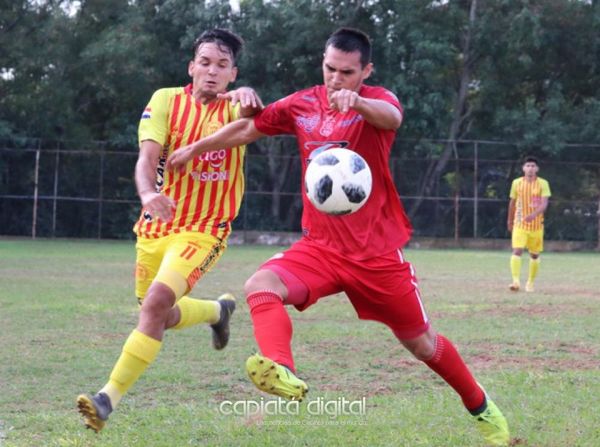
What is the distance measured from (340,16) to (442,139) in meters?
4.94

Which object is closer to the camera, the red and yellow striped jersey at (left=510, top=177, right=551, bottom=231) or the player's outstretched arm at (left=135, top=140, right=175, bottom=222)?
the player's outstretched arm at (left=135, top=140, right=175, bottom=222)

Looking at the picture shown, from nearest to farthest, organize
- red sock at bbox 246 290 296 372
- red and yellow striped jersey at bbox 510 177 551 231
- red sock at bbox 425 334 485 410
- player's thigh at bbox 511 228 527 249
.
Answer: red sock at bbox 246 290 296 372
red sock at bbox 425 334 485 410
player's thigh at bbox 511 228 527 249
red and yellow striped jersey at bbox 510 177 551 231

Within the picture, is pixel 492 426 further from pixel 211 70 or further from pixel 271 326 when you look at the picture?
pixel 211 70

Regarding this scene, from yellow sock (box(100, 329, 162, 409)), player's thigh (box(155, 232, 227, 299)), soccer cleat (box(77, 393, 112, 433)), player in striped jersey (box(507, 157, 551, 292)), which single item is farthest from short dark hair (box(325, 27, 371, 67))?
player in striped jersey (box(507, 157, 551, 292))

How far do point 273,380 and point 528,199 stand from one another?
41.3 ft

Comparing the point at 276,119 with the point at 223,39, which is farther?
the point at 223,39

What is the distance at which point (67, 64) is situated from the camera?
102ft

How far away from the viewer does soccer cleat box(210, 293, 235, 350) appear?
23.6 feet

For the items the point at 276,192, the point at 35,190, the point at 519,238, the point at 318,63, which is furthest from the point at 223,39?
the point at 318,63

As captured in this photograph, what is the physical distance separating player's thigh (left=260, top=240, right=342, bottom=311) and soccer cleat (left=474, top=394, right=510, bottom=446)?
1017 mm

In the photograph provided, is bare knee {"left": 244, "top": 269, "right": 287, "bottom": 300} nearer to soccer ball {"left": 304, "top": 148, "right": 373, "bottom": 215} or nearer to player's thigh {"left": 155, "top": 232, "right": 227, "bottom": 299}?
soccer ball {"left": 304, "top": 148, "right": 373, "bottom": 215}

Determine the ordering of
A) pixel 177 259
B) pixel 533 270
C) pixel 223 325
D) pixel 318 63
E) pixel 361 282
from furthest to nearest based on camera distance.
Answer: pixel 318 63 → pixel 533 270 → pixel 223 325 → pixel 177 259 → pixel 361 282

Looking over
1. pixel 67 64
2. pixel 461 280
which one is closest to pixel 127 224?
pixel 67 64

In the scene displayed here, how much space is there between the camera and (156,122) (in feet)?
20.0
